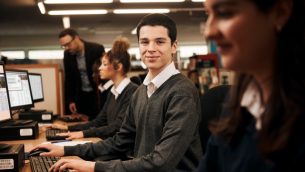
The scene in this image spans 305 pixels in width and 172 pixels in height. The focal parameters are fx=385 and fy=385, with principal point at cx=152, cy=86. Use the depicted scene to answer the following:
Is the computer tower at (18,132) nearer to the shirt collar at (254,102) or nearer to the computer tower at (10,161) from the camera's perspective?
the computer tower at (10,161)

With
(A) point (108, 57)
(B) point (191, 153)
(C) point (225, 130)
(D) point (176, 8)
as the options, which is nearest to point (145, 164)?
(B) point (191, 153)

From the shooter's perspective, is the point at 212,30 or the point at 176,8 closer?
the point at 212,30

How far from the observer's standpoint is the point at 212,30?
0.69 m

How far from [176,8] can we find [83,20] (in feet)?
11.3

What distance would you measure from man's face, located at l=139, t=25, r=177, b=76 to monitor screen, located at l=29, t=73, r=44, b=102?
1952 mm

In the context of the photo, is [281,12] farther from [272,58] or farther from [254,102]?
[254,102]

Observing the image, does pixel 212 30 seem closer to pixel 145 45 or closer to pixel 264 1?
pixel 264 1

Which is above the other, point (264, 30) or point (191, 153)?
point (264, 30)

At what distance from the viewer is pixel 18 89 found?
2.77 meters

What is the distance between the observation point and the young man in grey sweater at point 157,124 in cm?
144

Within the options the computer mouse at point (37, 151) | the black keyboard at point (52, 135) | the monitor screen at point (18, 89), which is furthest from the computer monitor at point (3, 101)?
the monitor screen at point (18, 89)

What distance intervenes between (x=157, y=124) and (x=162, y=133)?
0.16 feet

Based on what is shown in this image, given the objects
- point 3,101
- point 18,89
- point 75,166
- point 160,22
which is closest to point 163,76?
point 160,22

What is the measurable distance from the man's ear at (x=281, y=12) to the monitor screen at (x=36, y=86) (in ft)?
9.99
